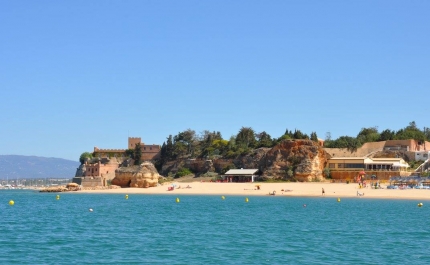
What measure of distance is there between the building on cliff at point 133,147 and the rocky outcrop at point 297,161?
2477 centimetres

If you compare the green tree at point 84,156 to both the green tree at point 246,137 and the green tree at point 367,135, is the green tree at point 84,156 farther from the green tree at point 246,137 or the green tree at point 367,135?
the green tree at point 367,135

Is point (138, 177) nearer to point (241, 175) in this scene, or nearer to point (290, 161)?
point (241, 175)

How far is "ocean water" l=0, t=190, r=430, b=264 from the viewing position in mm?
24766

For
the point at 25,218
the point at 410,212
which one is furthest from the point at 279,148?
the point at 25,218

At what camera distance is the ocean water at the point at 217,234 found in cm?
2477

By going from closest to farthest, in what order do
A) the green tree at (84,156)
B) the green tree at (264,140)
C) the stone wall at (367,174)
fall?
the stone wall at (367,174) < the green tree at (264,140) < the green tree at (84,156)

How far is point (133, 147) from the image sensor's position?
109m

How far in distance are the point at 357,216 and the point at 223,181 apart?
134 feet

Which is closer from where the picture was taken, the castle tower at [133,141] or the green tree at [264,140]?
the green tree at [264,140]

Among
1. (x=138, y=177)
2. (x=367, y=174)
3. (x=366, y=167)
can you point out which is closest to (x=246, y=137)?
(x=366, y=167)

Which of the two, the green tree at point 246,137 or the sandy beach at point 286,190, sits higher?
the green tree at point 246,137

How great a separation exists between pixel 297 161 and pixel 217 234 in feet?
159

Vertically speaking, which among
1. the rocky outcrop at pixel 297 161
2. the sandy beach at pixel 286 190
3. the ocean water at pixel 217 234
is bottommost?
the ocean water at pixel 217 234

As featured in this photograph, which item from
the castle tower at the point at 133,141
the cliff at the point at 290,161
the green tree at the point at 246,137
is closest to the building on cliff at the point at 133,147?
the castle tower at the point at 133,141
